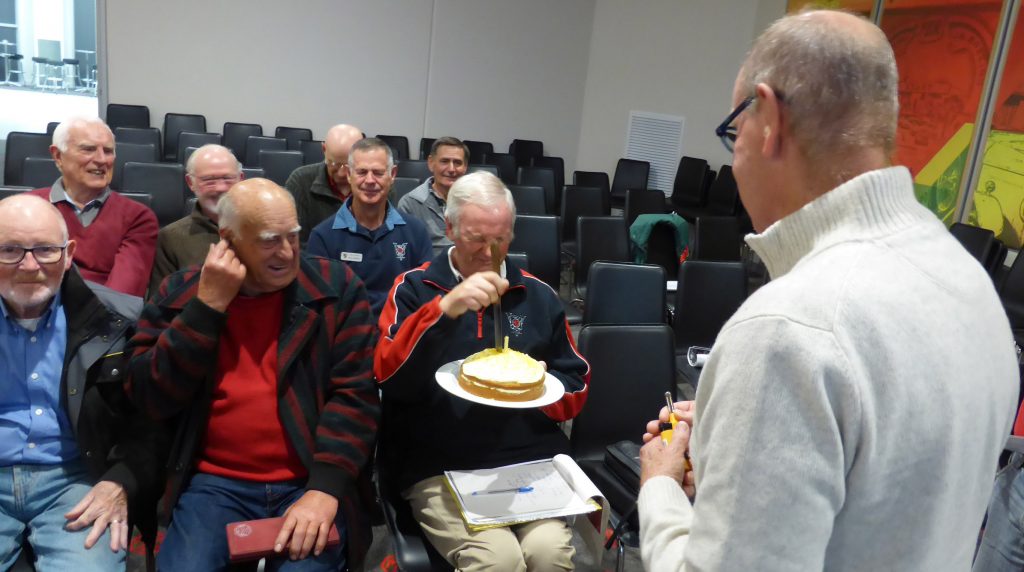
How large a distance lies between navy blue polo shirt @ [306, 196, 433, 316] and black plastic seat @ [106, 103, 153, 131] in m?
5.60

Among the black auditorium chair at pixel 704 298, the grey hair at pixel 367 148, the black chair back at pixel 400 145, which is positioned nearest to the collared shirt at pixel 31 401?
the grey hair at pixel 367 148

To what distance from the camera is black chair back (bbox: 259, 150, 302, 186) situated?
235 inches

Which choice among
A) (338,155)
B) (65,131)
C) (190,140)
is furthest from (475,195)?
(190,140)

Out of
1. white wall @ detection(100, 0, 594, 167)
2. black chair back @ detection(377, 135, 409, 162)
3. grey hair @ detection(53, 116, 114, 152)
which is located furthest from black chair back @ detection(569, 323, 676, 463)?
white wall @ detection(100, 0, 594, 167)

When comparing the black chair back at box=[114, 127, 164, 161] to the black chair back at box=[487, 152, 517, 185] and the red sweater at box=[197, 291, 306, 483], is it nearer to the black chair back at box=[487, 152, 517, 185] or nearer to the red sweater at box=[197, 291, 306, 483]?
the black chair back at box=[487, 152, 517, 185]

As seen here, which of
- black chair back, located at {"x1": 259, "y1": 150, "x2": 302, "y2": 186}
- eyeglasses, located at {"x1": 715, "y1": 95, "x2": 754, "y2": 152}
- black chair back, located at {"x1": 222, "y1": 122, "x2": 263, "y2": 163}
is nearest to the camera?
eyeglasses, located at {"x1": 715, "y1": 95, "x2": 754, "y2": 152}

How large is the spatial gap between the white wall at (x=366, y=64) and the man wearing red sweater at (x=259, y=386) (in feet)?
23.3

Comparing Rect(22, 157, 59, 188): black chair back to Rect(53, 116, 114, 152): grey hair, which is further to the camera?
Rect(22, 157, 59, 188): black chair back

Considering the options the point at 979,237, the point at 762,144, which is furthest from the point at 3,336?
the point at 979,237

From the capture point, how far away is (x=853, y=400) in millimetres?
717

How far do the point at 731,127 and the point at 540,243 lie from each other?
3.44 metres

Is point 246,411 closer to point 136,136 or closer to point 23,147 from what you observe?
point 23,147

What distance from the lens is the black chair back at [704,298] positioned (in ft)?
11.8

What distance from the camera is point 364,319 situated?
212cm
